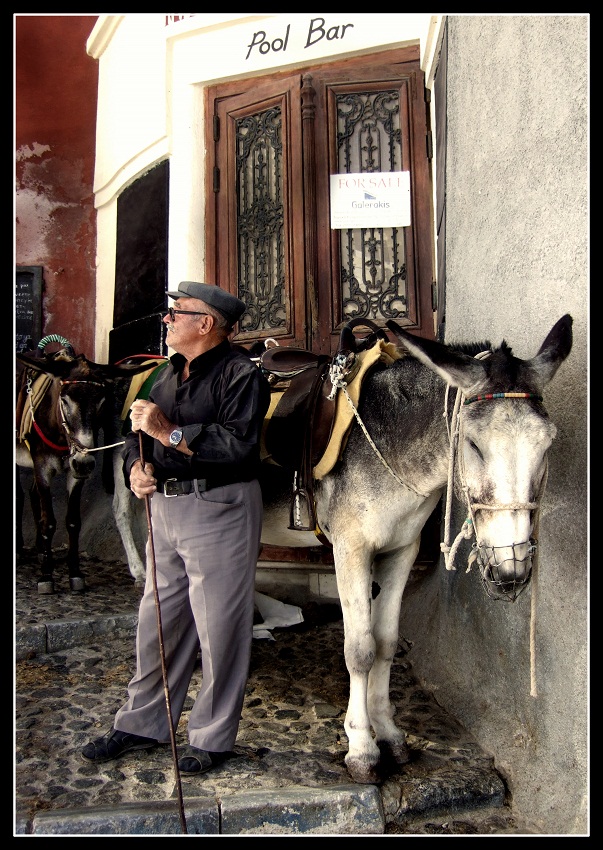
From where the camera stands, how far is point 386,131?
5645 millimetres

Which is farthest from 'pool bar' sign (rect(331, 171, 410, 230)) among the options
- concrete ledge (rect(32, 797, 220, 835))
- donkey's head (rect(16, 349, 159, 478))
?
concrete ledge (rect(32, 797, 220, 835))

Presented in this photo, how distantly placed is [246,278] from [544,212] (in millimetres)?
3405

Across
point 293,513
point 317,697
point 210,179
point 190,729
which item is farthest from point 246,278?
point 190,729

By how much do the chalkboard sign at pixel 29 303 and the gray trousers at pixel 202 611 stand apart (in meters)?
5.27

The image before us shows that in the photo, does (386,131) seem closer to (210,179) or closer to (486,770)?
(210,179)

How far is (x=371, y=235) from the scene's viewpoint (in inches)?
220

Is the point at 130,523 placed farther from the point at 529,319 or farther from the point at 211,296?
the point at 529,319

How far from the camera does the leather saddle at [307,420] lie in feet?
10.9

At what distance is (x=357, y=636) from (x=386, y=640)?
11.9 inches

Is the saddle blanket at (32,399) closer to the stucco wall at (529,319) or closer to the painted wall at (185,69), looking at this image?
the painted wall at (185,69)

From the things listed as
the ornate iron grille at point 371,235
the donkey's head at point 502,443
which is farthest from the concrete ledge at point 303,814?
the ornate iron grille at point 371,235

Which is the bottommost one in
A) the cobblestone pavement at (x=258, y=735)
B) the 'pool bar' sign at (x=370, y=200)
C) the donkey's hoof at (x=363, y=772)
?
the cobblestone pavement at (x=258, y=735)

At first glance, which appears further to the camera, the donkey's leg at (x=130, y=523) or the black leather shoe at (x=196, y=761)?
the donkey's leg at (x=130, y=523)

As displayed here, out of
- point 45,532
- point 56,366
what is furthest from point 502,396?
point 45,532
